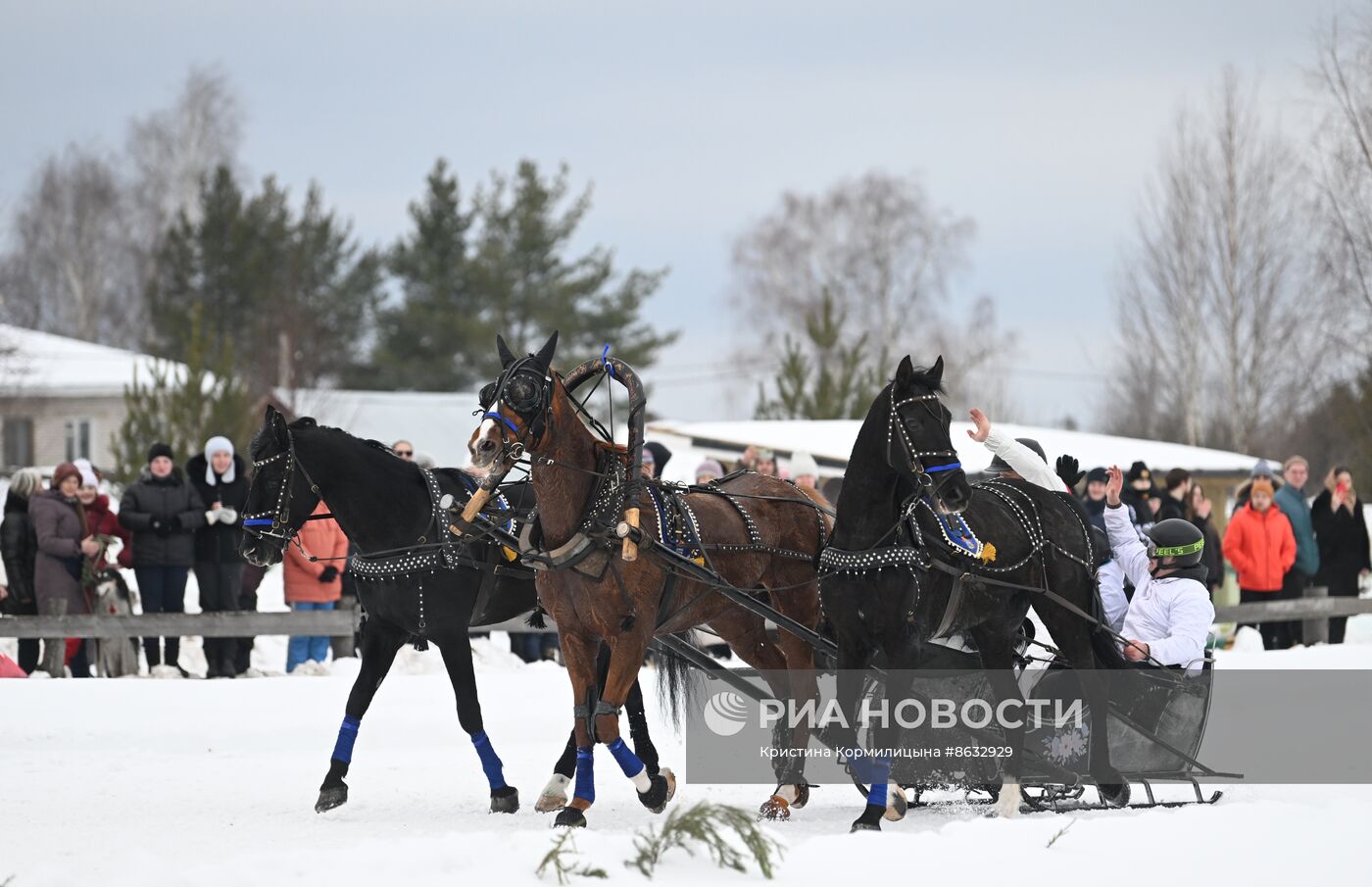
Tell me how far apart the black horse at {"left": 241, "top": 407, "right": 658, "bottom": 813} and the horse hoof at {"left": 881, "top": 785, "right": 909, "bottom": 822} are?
1.46 m

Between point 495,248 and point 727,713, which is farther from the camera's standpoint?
point 495,248

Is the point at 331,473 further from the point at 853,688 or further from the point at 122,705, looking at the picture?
the point at 122,705

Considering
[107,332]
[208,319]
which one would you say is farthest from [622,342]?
[107,332]

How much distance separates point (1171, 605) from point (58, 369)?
34.5m

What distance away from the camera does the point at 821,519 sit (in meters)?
8.99

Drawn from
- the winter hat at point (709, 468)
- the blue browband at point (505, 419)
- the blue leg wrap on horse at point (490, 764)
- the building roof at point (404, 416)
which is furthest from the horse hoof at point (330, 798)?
the building roof at point (404, 416)

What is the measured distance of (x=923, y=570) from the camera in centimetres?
746

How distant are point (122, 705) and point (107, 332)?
4756 cm

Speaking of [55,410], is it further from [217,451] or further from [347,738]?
[347,738]

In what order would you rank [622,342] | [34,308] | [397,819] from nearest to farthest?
1. [397,819]
2. [622,342]
3. [34,308]

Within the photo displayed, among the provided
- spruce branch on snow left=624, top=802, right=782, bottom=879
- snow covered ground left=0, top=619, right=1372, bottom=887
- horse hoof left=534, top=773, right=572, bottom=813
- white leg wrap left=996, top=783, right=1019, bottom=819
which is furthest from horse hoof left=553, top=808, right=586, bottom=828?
white leg wrap left=996, top=783, right=1019, bottom=819

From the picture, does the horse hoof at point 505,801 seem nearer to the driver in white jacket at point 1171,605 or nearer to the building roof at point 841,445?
the driver in white jacket at point 1171,605

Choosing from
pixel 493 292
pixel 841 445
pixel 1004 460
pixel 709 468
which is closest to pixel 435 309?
pixel 493 292

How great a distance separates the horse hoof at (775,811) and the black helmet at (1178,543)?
2.41 metres
